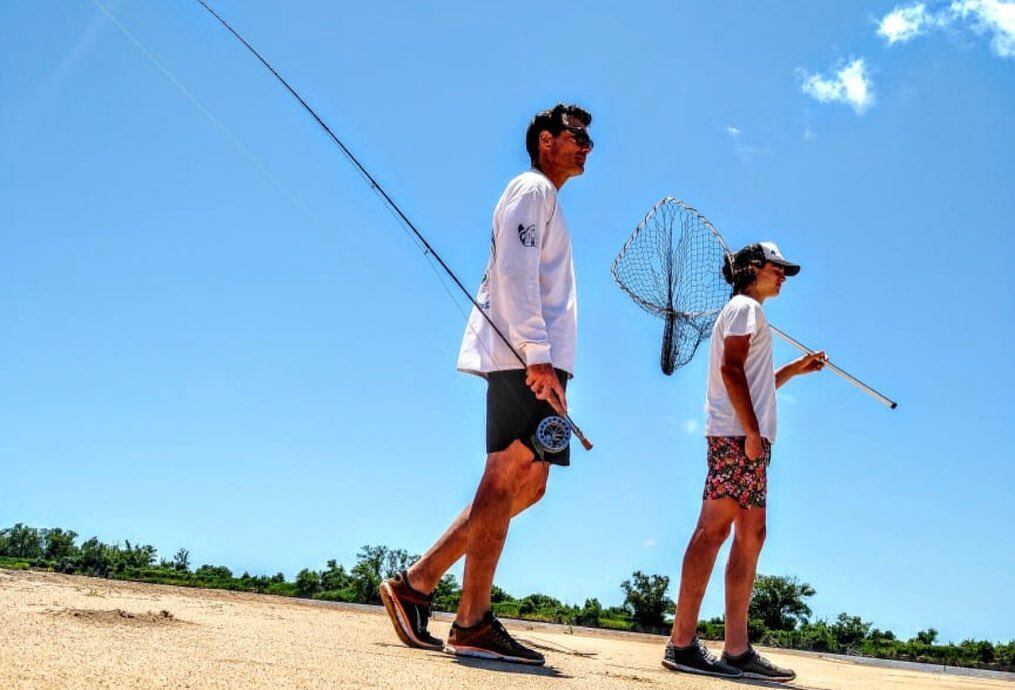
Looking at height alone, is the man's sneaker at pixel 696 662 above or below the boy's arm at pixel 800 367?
below

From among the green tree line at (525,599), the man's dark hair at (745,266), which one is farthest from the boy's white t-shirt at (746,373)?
the green tree line at (525,599)

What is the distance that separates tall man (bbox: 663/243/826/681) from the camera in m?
5.41

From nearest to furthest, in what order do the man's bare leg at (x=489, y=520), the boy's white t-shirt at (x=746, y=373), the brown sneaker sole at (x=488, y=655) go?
the brown sneaker sole at (x=488, y=655), the man's bare leg at (x=489, y=520), the boy's white t-shirt at (x=746, y=373)

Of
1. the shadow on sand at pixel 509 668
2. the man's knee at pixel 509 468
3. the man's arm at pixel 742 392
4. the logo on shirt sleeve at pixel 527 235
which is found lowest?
the shadow on sand at pixel 509 668

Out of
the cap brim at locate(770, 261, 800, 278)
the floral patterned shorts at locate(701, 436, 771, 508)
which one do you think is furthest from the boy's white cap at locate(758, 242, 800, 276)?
the floral patterned shorts at locate(701, 436, 771, 508)

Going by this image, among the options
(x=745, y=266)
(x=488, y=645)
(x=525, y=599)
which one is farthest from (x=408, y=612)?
(x=525, y=599)

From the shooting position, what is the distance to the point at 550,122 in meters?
5.18

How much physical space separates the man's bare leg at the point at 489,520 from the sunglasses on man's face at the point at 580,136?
1.81m

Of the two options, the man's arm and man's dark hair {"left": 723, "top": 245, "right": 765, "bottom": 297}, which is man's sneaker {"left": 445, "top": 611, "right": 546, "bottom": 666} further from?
man's dark hair {"left": 723, "top": 245, "right": 765, "bottom": 297}

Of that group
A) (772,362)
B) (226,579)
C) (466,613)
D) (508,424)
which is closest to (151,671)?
(466,613)

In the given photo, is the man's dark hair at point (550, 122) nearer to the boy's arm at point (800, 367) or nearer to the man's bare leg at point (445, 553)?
the man's bare leg at point (445, 553)

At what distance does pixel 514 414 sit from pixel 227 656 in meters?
1.77

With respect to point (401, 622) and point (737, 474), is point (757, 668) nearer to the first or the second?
point (737, 474)

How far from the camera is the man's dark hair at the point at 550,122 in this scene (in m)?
5.16
